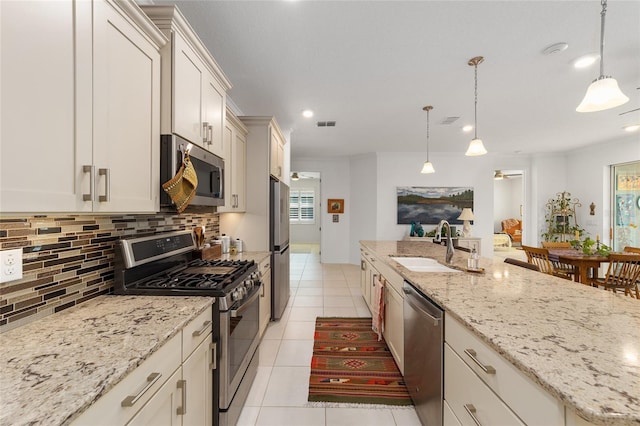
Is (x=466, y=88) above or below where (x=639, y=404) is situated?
above

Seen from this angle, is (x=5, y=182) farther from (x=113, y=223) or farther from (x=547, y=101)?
(x=547, y=101)

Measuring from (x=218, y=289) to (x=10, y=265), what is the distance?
2.54 ft

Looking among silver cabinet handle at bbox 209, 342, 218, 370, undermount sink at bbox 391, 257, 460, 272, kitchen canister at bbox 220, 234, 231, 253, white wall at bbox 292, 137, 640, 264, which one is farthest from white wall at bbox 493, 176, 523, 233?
silver cabinet handle at bbox 209, 342, 218, 370

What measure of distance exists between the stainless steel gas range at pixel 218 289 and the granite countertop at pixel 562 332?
1.11 meters

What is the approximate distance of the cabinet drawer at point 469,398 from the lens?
91 cm

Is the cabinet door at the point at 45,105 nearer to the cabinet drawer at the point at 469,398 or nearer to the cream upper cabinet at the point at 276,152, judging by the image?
the cabinet drawer at the point at 469,398

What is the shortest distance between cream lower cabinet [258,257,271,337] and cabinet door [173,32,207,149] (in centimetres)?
137

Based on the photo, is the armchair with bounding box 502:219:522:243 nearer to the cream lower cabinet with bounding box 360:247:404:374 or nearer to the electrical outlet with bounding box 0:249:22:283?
the cream lower cabinet with bounding box 360:247:404:374

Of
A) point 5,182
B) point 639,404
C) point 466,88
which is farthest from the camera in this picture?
point 466,88

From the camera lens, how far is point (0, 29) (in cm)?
71

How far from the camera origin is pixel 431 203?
614 centimetres

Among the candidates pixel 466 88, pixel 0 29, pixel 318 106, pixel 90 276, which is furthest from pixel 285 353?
pixel 466 88

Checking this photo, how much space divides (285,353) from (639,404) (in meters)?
2.32

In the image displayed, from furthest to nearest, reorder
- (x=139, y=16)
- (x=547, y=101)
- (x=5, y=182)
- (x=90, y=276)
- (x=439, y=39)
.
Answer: (x=547, y=101)
(x=439, y=39)
(x=90, y=276)
(x=139, y=16)
(x=5, y=182)
